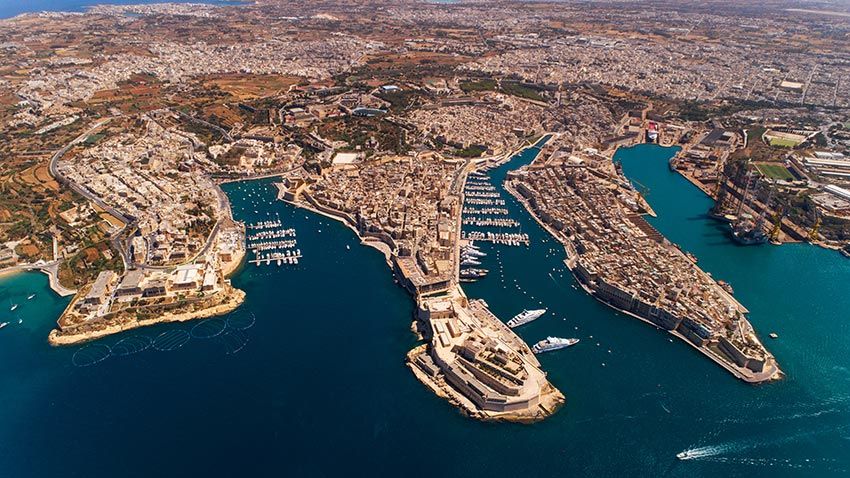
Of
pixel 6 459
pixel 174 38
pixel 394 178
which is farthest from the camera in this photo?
pixel 174 38

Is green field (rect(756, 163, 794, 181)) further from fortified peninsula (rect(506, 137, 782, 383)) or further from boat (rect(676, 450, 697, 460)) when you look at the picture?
boat (rect(676, 450, 697, 460))

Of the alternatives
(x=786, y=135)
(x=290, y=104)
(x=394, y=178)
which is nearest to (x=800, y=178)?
(x=786, y=135)

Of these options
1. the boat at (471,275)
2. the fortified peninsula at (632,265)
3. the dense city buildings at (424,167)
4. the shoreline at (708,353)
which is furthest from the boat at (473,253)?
the fortified peninsula at (632,265)

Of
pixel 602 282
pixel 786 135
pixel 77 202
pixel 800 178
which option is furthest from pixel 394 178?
pixel 786 135

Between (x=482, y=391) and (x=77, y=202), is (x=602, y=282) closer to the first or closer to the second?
(x=482, y=391)

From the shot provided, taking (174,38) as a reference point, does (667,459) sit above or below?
below

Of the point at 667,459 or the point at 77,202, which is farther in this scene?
the point at 77,202

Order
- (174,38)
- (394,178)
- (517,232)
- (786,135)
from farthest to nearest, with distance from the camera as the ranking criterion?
(174,38)
(786,135)
(394,178)
(517,232)
